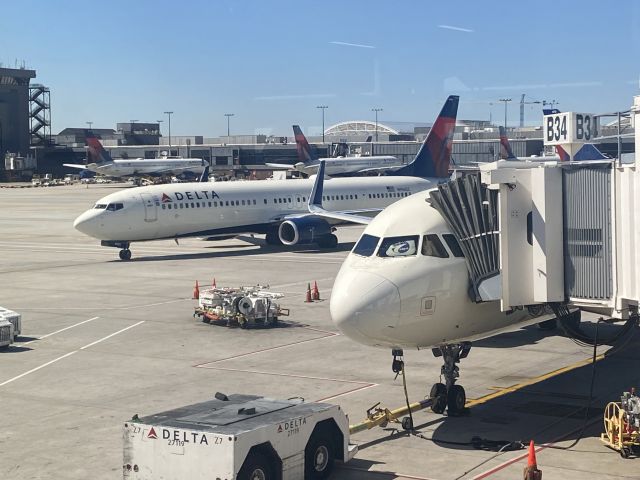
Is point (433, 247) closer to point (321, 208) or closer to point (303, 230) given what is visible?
point (303, 230)

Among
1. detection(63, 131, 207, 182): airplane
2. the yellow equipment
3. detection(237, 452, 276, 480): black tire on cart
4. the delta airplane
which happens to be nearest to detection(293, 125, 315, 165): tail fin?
detection(63, 131, 207, 182): airplane

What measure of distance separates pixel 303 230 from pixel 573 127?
34409 mm

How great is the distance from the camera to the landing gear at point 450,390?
21.3 m

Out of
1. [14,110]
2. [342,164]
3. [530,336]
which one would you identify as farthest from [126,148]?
[530,336]

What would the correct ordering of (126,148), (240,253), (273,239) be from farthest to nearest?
1. (126,148)
2. (273,239)
3. (240,253)

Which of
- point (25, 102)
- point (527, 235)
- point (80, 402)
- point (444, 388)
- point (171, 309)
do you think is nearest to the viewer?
point (527, 235)

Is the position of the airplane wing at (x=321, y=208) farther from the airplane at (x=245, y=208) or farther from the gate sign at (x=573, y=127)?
the gate sign at (x=573, y=127)

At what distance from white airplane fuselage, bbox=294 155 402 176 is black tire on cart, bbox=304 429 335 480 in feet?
379

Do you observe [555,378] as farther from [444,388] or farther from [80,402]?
[80,402]

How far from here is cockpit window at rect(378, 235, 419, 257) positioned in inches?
785

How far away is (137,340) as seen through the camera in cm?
3148

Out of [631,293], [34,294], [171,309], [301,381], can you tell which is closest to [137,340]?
[171,309]

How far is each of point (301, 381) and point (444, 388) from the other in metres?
4.86

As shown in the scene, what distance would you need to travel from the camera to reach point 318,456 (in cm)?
1748
